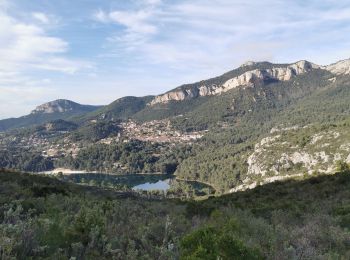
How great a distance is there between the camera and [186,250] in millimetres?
4832

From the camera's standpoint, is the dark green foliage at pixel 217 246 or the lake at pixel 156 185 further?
the lake at pixel 156 185

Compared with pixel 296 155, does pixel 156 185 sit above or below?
below

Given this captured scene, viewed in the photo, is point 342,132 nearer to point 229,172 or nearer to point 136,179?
point 229,172

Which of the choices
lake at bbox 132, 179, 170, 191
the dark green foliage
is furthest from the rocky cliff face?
the dark green foliage

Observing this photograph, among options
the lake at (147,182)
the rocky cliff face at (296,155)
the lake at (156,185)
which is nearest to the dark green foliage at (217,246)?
the rocky cliff face at (296,155)

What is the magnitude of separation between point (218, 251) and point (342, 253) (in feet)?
15.9

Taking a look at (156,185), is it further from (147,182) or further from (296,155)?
(296,155)

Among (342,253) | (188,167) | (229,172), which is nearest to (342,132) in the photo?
(229,172)

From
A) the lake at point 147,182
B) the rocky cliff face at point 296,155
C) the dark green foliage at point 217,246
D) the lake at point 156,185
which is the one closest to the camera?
Result: the dark green foliage at point 217,246

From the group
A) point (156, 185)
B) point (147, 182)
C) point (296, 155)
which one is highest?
point (296, 155)

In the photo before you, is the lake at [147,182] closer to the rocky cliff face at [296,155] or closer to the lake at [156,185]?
the lake at [156,185]

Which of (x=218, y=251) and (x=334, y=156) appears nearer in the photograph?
(x=218, y=251)

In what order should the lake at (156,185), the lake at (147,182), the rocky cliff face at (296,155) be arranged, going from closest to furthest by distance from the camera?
the rocky cliff face at (296,155)
the lake at (147,182)
the lake at (156,185)

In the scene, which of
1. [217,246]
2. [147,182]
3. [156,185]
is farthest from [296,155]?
[217,246]
